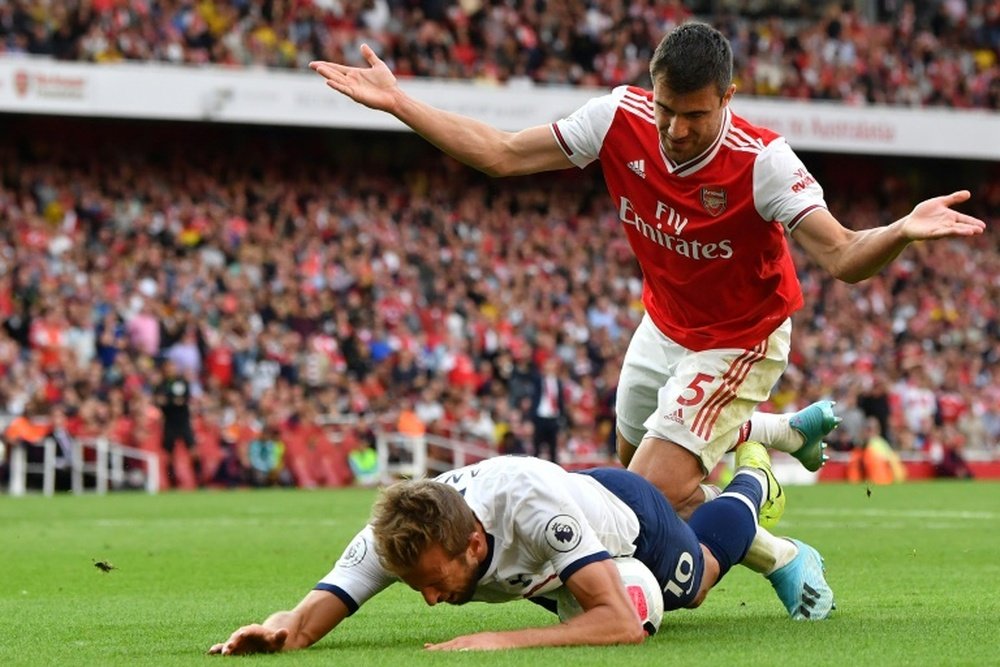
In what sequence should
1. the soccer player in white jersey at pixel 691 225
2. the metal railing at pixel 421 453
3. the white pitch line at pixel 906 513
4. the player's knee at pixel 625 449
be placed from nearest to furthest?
the soccer player in white jersey at pixel 691 225, the player's knee at pixel 625 449, the white pitch line at pixel 906 513, the metal railing at pixel 421 453

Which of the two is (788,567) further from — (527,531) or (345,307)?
(345,307)

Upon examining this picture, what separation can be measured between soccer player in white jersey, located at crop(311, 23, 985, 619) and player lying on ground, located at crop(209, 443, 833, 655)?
3.37ft

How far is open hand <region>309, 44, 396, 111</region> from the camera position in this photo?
22.1 ft

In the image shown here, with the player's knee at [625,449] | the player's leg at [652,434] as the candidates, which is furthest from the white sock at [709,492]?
the player's knee at [625,449]

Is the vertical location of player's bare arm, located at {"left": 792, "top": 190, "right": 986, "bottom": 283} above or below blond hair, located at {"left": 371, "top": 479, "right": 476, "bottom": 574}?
above

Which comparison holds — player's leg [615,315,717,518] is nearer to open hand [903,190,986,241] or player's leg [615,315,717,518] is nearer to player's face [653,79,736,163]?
player's face [653,79,736,163]

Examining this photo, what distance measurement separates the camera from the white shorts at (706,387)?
289 inches

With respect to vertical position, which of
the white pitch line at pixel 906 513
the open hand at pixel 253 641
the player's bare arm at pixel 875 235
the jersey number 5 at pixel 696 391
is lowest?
the white pitch line at pixel 906 513

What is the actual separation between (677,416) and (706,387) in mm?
172

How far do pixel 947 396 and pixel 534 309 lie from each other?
270 inches

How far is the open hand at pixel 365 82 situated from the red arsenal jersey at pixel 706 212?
78 cm

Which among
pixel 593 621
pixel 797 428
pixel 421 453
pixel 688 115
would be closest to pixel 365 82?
pixel 688 115

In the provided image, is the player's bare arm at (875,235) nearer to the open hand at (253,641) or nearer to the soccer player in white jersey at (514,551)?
the soccer player in white jersey at (514,551)

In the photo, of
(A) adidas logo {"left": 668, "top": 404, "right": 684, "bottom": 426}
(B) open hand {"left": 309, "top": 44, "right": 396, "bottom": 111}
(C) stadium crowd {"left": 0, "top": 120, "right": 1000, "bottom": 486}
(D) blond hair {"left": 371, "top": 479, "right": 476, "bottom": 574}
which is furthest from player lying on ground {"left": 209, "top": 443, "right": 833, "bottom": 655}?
(C) stadium crowd {"left": 0, "top": 120, "right": 1000, "bottom": 486}
